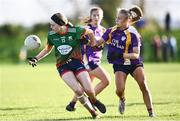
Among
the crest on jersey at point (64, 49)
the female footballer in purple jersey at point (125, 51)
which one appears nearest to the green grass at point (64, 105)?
the female footballer in purple jersey at point (125, 51)

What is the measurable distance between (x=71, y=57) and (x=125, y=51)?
1.02 metres

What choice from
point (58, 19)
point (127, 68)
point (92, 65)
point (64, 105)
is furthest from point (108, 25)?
point (58, 19)

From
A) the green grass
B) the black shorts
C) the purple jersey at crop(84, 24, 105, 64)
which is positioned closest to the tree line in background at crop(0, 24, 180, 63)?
the green grass

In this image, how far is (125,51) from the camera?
40.8ft

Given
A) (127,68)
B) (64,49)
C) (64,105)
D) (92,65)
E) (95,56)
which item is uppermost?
(64,49)

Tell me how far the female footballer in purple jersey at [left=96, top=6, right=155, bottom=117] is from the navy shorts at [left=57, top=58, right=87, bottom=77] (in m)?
0.68

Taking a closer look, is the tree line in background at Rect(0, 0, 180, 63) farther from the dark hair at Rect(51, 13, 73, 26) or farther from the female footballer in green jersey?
the dark hair at Rect(51, 13, 73, 26)

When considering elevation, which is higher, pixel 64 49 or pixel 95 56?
pixel 64 49

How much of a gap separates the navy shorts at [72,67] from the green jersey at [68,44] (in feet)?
0.29

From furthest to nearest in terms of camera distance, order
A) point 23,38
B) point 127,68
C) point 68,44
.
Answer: point 23,38 → point 127,68 → point 68,44

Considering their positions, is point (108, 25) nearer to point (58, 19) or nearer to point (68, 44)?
point (68, 44)

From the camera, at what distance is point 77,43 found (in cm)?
1239

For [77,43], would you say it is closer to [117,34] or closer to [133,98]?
[117,34]

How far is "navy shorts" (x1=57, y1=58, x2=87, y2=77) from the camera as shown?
1220 centimetres
